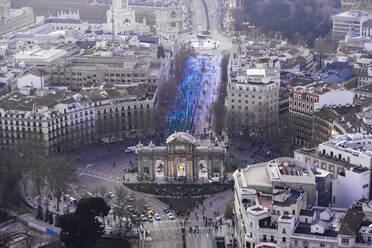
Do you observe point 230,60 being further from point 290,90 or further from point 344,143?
point 344,143

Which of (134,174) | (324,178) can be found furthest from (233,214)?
(134,174)

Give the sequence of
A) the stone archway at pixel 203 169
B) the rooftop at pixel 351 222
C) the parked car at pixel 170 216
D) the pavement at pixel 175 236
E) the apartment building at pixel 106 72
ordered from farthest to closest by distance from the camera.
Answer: the apartment building at pixel 106 72 < the stone archway at pixel 203 169 < the parked car at pixel 170 216 < the pavement at pixel 175 236 < the rooftop at pixel 351 222

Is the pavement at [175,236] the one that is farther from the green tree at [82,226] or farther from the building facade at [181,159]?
the building facade at [181,159]

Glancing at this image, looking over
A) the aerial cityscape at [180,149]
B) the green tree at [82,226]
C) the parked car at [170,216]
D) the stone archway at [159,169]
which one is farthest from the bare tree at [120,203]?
the stone archway at [159,169]

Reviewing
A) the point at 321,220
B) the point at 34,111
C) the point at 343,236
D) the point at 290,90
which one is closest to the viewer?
the point at 343,236

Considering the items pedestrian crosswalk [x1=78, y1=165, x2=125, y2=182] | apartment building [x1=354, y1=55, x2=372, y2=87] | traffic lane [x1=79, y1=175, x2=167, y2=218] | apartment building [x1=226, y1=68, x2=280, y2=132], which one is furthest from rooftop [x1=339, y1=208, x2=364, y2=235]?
apartment building [x1=354, y1=55, x2=372, y2=87]
